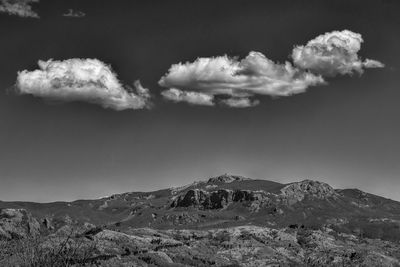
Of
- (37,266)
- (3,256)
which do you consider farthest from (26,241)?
(3,256)

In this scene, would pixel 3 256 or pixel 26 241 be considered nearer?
pixel 26 241

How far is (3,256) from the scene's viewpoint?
28.0 metres

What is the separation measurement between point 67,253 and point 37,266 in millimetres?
1427

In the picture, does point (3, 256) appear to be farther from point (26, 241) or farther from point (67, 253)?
point (67, 253)

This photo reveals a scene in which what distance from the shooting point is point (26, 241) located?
23.8 meters

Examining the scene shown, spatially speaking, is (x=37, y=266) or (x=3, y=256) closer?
(x=37, y=266)

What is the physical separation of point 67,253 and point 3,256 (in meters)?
7.02

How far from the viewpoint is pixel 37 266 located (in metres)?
22.9

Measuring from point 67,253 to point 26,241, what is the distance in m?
2.32

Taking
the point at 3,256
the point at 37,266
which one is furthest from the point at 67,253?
the point at 3,256

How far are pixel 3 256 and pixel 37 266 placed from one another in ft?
19.8

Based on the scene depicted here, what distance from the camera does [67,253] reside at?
895 inches

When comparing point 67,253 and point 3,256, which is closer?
point 67,253
